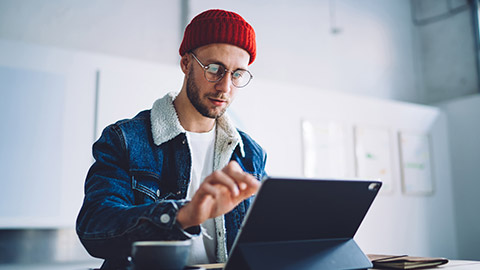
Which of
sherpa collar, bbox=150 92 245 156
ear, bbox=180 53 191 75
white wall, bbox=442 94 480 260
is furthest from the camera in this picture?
white wall, bbox=442 94 480 260

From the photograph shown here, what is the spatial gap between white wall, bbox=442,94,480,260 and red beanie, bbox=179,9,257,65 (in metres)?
3.21

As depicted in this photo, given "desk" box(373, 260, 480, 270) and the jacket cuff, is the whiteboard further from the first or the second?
"desk" box(373, 260, 480, 270)

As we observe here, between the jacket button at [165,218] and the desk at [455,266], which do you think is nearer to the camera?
the jacket button at [165,218]

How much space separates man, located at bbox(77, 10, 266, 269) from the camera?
0.91m

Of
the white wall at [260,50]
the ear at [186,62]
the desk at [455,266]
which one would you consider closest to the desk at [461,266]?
the desk at [455,266]

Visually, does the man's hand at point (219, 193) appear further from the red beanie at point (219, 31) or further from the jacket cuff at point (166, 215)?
the red beanie at point (219, 31)

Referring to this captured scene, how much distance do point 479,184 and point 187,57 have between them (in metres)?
3.33

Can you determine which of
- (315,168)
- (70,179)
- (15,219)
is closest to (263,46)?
(315,168)

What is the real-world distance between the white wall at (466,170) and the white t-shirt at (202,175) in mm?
3203

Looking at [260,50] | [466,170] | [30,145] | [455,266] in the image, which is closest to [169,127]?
[455,266]

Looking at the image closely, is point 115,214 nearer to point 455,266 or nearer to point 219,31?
point 219,31

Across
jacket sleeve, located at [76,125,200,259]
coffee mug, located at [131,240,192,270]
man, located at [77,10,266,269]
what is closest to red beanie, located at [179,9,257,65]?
man, located at [77,10,266,269]

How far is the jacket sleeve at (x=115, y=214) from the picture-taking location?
0.87m

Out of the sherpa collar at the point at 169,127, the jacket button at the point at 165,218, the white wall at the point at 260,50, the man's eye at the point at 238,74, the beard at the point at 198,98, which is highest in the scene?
the white wall at the point at 260,50
